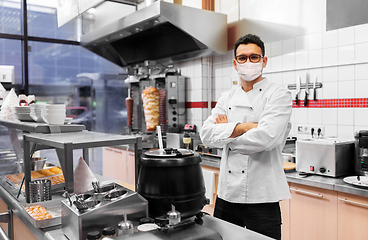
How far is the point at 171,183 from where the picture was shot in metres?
1.22

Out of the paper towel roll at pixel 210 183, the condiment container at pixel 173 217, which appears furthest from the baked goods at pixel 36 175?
the paper towel roll at pixel 210 183

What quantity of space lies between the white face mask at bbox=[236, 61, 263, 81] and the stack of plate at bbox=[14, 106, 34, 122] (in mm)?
1460

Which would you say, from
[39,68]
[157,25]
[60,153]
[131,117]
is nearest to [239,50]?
[60,153]

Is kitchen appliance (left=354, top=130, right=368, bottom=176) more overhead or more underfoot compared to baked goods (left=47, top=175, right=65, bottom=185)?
more overhead

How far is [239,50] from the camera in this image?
1876 millimetres

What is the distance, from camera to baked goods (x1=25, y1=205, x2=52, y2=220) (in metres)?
1.45

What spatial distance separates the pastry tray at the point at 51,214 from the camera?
4.58 feet

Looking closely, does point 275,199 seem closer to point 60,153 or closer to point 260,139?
point 260,139

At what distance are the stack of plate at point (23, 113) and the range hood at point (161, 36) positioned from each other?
6.61ft

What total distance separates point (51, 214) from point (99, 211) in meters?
0.47

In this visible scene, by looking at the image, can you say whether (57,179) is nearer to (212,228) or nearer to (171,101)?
(212,228)

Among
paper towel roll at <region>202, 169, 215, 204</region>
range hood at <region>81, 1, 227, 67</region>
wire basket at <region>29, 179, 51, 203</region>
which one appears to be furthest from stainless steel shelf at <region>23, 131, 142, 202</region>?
range hood at <region>81, 1, 227, 67</region>

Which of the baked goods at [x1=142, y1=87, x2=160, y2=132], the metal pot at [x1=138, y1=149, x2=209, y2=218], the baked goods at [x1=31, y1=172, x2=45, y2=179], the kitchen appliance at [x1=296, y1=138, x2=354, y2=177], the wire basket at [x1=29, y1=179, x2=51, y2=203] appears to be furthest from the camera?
the baked goods at [x1=142, y1=87, x2=160, y2=132]

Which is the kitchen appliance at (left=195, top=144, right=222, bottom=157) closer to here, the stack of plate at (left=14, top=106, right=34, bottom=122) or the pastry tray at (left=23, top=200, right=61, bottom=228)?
the stack of plate at (left=14, top=106, right=34, bottom=122)
